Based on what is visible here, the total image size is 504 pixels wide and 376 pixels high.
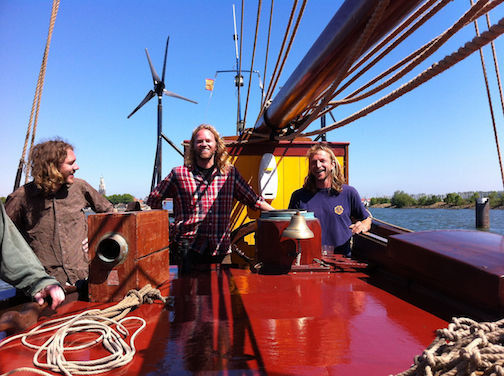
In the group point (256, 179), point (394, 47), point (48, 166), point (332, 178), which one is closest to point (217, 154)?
point (332, 178)

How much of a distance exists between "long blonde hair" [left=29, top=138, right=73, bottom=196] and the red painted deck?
87 centimetres

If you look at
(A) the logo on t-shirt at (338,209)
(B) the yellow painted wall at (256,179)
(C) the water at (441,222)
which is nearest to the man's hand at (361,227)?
(A) the logo on t-shirt at (338,209)

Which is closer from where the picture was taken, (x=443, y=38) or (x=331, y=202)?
(x=443, y=38)

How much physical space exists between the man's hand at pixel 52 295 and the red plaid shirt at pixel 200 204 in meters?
1.28

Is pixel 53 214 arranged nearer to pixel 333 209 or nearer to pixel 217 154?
pixel 217 154

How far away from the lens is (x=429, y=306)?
1.56 meters

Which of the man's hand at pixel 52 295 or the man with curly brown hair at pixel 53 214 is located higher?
the man with curly brown hair at pixel 53 214

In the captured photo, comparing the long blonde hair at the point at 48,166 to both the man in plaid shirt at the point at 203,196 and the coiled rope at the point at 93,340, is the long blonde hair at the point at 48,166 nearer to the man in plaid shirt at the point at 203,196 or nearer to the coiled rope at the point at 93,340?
the man in plaid shirt at the point at 203,196

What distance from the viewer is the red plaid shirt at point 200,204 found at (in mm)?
2588

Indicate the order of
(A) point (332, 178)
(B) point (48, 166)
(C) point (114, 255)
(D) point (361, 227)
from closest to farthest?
(C) point (114, 255) → (B) point (48, 166) → (D) point (361, 227) → (A) point (332, 178)

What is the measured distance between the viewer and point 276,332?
1.27 meters

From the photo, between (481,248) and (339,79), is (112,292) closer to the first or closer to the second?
(339,79)

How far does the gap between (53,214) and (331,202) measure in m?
2.10

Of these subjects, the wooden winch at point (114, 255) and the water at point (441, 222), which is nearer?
the wooden winch at point (114, 255)
